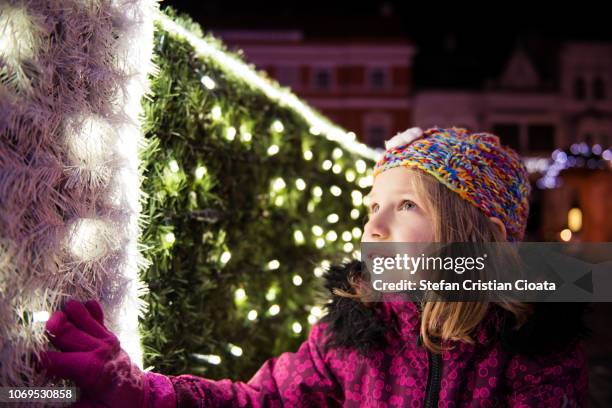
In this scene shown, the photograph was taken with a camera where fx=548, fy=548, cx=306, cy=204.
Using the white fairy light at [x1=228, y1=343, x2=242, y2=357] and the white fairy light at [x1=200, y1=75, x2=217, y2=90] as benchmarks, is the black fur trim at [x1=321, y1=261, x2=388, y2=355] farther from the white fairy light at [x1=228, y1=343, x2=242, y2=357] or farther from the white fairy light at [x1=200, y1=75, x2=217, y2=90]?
the white fairy light at [x1=200, y1=75, x2=217, y2=90]

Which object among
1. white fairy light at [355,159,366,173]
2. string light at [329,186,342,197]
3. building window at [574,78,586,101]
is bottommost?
string light at [329,186,342,197]

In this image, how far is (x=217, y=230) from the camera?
2.07 meters

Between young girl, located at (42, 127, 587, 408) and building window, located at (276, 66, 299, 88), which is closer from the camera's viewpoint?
young girl, located at (42, 127, 587, 408)

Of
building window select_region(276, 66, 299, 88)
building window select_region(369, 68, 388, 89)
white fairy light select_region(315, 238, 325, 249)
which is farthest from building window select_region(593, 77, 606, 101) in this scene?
white fairy light select_region(315, 238, 325, 249)

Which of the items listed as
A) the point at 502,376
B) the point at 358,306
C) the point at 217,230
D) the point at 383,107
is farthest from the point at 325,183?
the point at 383,107

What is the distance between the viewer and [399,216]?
4.86 feet

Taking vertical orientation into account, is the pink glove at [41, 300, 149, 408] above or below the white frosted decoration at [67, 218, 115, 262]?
below

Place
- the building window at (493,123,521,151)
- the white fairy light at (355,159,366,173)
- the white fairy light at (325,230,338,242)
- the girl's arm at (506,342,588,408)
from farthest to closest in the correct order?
the building window at (493,123,521,151) < the white fairy light at (355,159,366,173) < the white fairy light at (325,230,338,242) < the girl's arm at (506,342,588,408)

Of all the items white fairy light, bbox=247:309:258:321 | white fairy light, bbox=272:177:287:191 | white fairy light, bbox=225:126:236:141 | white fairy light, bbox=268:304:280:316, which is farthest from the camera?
white fairy light, bbox=272:177:287:191

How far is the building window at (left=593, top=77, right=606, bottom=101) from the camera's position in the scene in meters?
21.5

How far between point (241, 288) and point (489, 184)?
114 cm

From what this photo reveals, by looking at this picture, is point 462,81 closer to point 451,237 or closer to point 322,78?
point 322,78

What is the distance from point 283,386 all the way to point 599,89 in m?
23.7

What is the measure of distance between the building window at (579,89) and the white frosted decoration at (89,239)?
76.7 ft
